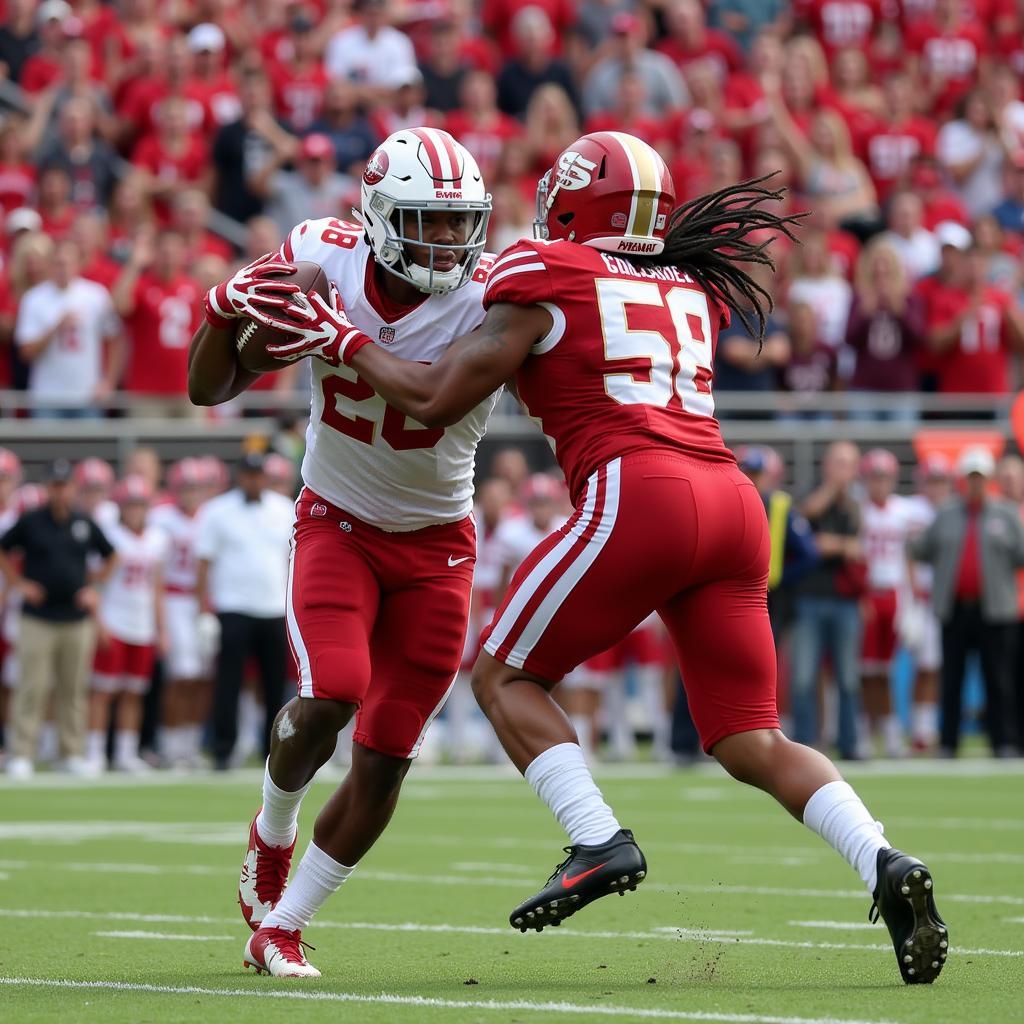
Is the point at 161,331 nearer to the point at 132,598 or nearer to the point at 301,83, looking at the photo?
the point at 132,598

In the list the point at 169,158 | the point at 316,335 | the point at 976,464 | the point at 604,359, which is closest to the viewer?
the point at 604,359

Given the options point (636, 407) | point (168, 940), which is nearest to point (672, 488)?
point (636, 407)

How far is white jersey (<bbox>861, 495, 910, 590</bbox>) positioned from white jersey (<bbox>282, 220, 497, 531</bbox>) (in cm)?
1037

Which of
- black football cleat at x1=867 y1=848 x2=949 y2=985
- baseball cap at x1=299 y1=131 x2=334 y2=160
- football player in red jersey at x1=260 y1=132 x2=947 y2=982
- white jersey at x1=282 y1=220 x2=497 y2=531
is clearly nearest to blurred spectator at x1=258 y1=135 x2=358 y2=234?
baseball cap at x1=299 y1=131 x2=334 y2=160

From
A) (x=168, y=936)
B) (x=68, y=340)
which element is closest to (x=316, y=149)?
(x=68, y=340)

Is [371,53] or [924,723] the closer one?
[924,723]

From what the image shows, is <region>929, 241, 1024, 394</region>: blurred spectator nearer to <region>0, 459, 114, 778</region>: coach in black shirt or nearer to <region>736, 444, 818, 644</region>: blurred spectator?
<region>736, 444, 818, 644</region>: blurred spectator

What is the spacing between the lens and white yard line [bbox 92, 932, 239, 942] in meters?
6.06

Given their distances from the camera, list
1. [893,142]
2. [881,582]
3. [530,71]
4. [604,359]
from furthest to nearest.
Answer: [893,142] < [530,71] < [881,582] < [604,359]

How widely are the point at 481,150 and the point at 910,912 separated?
12.8 meters

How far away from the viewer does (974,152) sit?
1847 centimetres

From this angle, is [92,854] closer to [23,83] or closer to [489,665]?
[489,665]

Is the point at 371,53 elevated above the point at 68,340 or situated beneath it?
elevated above

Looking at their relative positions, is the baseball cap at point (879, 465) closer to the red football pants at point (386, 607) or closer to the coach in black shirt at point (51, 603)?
the coach in black shirt at point (51, 603)
